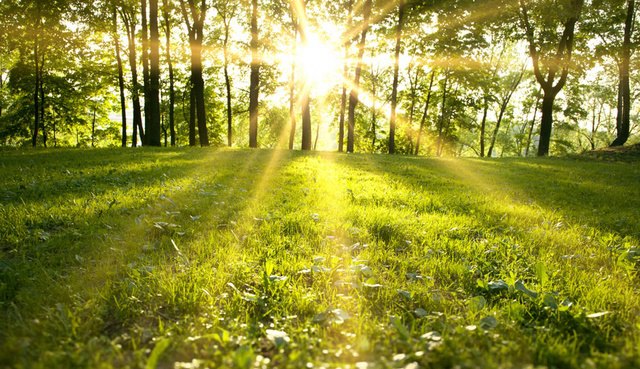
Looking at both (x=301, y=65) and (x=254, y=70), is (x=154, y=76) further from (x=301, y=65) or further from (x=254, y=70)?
(x=301, y=65)

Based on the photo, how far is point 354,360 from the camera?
79.1 inches

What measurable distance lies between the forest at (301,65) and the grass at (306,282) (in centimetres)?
1531

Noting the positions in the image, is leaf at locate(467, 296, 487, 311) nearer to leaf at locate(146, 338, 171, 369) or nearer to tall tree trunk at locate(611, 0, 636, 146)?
leaf at locate(146, 338, 171, 369)

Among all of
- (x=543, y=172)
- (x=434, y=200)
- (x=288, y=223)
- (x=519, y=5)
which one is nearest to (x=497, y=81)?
(x=519, y=5)

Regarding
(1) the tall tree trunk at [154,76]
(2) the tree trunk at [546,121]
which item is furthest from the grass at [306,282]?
(2) the tree trunk at [546,121]

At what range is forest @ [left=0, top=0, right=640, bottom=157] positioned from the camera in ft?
68.8

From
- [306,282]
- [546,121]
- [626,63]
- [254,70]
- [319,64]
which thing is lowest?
[306,282]

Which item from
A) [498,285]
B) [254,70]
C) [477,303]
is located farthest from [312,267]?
[254,70]

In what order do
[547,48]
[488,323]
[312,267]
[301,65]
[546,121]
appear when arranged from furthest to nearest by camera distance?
[301,65], [546,121], [547,48], [312,267], [488,323]

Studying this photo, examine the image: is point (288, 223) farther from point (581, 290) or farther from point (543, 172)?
point (543, 172)

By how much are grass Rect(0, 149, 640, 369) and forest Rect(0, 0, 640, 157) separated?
15.3m

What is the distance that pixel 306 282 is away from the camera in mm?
3035

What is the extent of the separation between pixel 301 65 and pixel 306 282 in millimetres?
29599

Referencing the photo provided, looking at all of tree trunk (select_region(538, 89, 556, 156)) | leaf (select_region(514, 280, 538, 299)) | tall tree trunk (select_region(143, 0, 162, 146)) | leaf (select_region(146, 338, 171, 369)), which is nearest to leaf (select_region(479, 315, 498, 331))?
leaf (select_region(514, 280, 538, 299))
